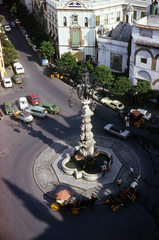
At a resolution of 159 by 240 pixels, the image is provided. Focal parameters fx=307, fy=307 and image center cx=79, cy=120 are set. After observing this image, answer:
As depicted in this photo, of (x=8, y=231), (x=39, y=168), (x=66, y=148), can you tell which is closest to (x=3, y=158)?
(x=39, y=168)

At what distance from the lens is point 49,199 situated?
3794cm

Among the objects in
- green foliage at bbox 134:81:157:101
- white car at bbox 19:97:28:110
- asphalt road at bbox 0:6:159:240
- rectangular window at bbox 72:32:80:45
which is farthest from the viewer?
rectangular window at bbox 72:32:80:45

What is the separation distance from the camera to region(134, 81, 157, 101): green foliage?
2140 inches

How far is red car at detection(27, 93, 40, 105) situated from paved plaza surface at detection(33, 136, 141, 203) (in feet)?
43.9

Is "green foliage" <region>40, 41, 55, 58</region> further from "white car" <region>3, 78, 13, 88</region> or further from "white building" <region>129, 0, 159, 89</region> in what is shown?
"white building" <region>129, 0, 159, 89</region>

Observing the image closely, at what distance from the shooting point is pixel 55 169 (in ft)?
139

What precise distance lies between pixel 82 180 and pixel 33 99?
23.5 metres

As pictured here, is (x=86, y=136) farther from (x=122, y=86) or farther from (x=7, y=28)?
(x=7, y=28)

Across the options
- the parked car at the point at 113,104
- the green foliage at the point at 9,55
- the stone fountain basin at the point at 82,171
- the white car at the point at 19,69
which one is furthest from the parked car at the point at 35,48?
the stone fountain basin at the point at 82,171

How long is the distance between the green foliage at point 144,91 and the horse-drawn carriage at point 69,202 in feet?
80.4

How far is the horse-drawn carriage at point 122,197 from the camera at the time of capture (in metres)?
35.8

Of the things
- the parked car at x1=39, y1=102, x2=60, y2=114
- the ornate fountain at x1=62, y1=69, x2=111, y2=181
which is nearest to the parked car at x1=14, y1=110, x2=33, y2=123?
the parked car at x1=39, y1=102, x2=60, y2=114

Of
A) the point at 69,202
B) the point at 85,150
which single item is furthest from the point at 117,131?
the point at 69,202

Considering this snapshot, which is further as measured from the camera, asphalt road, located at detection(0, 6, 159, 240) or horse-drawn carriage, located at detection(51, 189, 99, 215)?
horse-drawn carriage, located at detection(51, 189, 99, 215)
